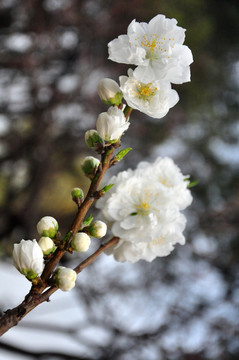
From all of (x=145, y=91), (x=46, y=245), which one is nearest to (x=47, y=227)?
(x=46, y=245)

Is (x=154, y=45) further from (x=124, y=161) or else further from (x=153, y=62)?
(x=124, y=161)

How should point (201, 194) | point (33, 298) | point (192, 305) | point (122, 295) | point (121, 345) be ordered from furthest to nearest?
point (201, 194) → point (122, 295) → point (192, 305) → point (121, 345) → point (33, 298)

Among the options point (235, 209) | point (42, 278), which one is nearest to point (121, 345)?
point (235, 209)

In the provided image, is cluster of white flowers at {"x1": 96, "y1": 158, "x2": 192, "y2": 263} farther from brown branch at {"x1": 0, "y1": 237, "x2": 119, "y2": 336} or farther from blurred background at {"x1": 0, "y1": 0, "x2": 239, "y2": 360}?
blurred background at {"x1": 0, "y1": 0, "x2": 239, "y2": 360}

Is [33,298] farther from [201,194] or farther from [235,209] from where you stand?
[201,194]

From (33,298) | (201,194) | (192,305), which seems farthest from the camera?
(201,194)

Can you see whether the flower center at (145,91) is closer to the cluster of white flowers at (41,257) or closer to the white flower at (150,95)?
the white flower at (150,95)
